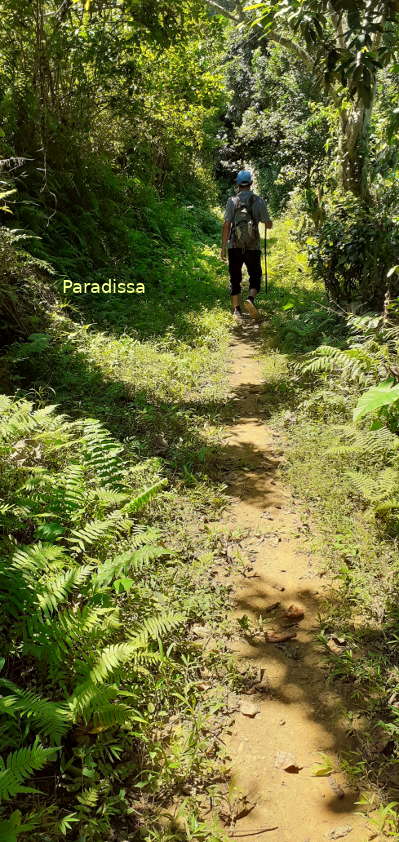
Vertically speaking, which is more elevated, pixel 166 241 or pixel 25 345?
pixel 166 241

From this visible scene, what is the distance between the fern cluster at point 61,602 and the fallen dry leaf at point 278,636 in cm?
64

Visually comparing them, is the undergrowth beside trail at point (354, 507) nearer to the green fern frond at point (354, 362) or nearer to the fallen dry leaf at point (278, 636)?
the green fern frond at point (354, 362)

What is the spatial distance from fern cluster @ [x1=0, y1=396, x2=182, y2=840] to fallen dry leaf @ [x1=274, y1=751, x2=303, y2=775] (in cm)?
74

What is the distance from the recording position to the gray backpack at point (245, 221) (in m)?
8.50

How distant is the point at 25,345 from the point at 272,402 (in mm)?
2949

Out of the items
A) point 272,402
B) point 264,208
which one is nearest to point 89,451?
point 272,402

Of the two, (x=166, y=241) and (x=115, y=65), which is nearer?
(x=115, y=65)

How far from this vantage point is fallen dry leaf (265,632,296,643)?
10.4ft

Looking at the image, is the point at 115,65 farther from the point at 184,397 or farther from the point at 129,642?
the point at 129,642

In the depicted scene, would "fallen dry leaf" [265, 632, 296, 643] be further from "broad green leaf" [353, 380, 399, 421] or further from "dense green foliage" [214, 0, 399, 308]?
"dense green foliage" [214, 0, 399, 308]

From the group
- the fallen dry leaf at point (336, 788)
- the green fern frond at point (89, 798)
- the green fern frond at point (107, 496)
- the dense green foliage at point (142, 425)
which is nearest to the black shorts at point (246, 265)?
the dense green foliage at point (142, 425)

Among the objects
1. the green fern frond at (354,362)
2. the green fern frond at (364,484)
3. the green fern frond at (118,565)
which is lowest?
the green fern frond at (364,484)

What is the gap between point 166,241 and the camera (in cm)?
1300

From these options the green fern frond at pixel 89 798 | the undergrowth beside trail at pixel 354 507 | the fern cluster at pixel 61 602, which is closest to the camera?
the green fern frond at pixel 89 798
